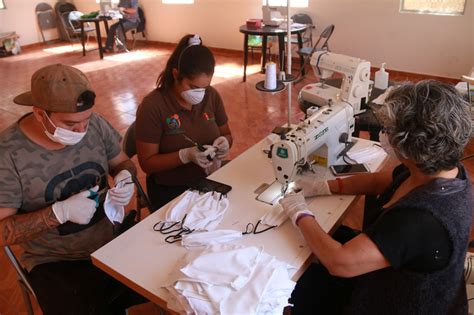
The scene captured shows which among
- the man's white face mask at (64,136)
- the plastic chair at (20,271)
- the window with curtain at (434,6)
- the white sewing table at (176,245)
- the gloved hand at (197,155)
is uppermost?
the window with curtain at (434,6)

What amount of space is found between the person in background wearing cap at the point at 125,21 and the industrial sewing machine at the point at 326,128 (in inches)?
255

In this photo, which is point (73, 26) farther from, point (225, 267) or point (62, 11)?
point (225, 267)

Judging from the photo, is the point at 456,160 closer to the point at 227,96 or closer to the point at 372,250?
the point at 372,250

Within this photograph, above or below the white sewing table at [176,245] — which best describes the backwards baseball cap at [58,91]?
above

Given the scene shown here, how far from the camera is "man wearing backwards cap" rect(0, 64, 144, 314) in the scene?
1.36 meters

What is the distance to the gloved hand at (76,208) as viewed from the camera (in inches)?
54.4

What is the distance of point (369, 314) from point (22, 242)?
121 centimetres

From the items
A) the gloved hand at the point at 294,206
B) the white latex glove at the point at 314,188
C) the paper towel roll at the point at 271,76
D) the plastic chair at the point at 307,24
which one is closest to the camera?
the gloved hand at the point at 294,206

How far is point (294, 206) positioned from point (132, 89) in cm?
482

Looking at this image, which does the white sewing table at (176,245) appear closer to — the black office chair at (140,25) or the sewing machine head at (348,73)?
the sewing machine head at (348,73)

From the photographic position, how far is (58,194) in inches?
58.9

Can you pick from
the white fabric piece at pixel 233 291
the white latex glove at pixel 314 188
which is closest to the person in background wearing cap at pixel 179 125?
the white latex glove at pixel 314 188

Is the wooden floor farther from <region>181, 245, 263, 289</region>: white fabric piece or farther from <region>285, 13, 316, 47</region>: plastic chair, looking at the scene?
<region>181, 245, 263, 289</region>: white fabric piece

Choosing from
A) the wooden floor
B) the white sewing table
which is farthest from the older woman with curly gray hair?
the wooden floor
